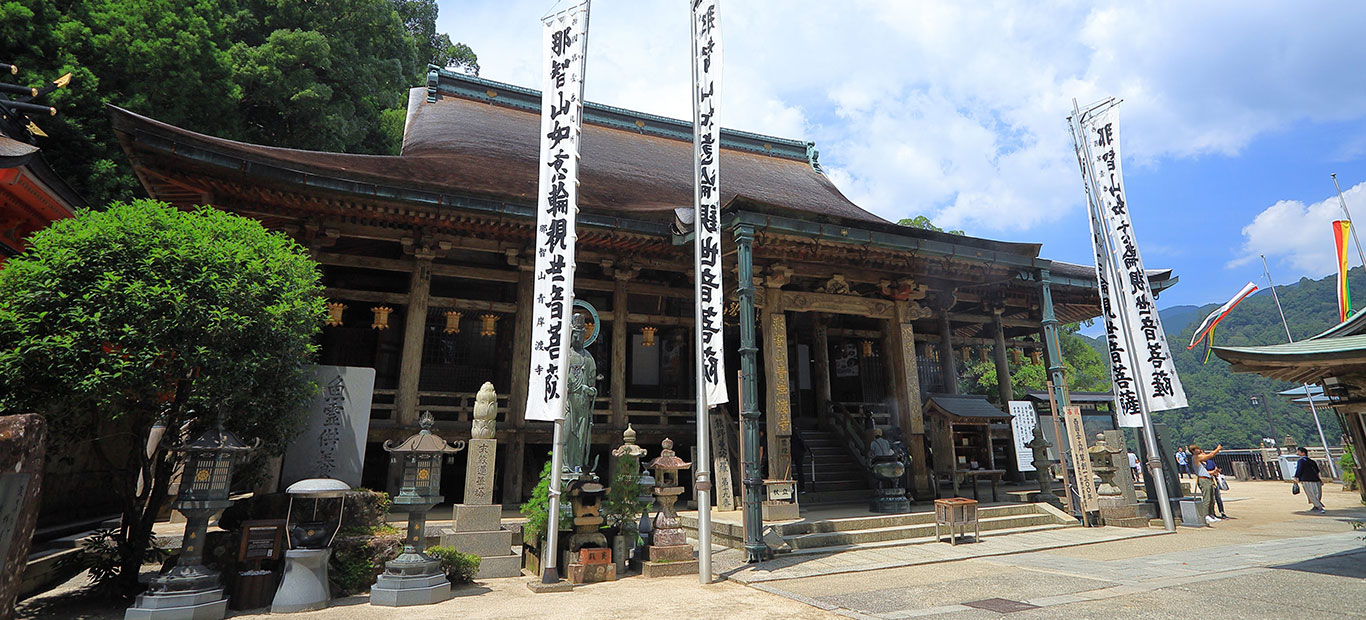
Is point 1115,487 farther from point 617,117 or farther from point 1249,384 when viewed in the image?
point 1249,384

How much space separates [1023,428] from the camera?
16797mm

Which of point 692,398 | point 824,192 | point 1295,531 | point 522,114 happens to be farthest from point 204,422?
point 824,192

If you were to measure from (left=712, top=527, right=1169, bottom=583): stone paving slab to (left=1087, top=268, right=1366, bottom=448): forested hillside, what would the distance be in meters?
49.5

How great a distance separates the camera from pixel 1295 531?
964cm

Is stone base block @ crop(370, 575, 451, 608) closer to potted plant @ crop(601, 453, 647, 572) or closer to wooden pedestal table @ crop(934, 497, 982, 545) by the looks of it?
potted plant @ crop(601, 453, 647, 572)

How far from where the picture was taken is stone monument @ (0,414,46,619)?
3.72 meters

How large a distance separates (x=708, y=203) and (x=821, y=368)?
29.3 feet

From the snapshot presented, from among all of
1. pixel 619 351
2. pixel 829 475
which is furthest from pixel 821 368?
pixel 619 351

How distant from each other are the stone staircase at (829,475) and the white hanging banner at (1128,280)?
208 inches

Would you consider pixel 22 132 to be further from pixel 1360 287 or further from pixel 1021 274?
pixel 1360 287

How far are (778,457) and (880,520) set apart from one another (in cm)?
217

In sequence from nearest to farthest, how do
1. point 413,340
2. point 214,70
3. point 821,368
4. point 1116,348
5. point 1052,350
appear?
point 1116,348 → point 413,340 → point 1052,350 → point 821,368 → point 214,70

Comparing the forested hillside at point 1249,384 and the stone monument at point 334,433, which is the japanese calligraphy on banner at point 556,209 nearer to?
the stone monument at point 334,433

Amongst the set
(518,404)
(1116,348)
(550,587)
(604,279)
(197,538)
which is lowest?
(550,587)
